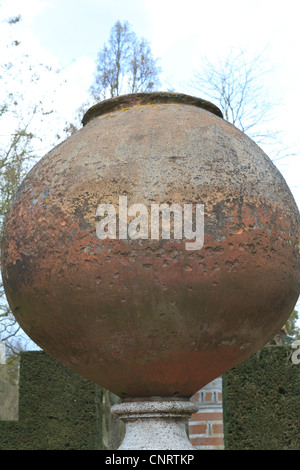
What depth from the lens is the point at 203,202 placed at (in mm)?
3436

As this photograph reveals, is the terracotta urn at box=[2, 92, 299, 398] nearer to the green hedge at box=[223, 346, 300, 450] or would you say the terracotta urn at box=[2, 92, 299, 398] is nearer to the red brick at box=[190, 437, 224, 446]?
the green hedge at box=[223, 346, 300, 450]

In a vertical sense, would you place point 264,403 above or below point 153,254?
below

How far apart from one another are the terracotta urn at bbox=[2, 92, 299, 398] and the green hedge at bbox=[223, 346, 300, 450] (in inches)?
169

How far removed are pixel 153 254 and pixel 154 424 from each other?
1.11 m

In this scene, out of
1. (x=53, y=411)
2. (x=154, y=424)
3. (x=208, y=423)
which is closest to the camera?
(x=154, y=424)

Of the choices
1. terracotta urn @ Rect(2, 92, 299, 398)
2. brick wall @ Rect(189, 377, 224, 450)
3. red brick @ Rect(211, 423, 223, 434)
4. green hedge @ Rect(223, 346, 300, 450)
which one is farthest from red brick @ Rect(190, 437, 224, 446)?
terracotta urn @ Rect(2, 92, 299, 398)

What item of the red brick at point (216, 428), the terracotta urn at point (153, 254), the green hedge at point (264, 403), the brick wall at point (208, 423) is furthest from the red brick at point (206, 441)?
the terracotta urn at point (153, 254)

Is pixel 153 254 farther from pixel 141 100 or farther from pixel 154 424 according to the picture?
pixel 141 100

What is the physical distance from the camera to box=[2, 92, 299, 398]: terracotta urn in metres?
3.35

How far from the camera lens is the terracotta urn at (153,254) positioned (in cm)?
335

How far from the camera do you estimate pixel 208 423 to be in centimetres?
998

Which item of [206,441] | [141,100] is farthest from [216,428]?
[141,100]

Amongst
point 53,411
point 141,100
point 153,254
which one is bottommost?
point 53,411
